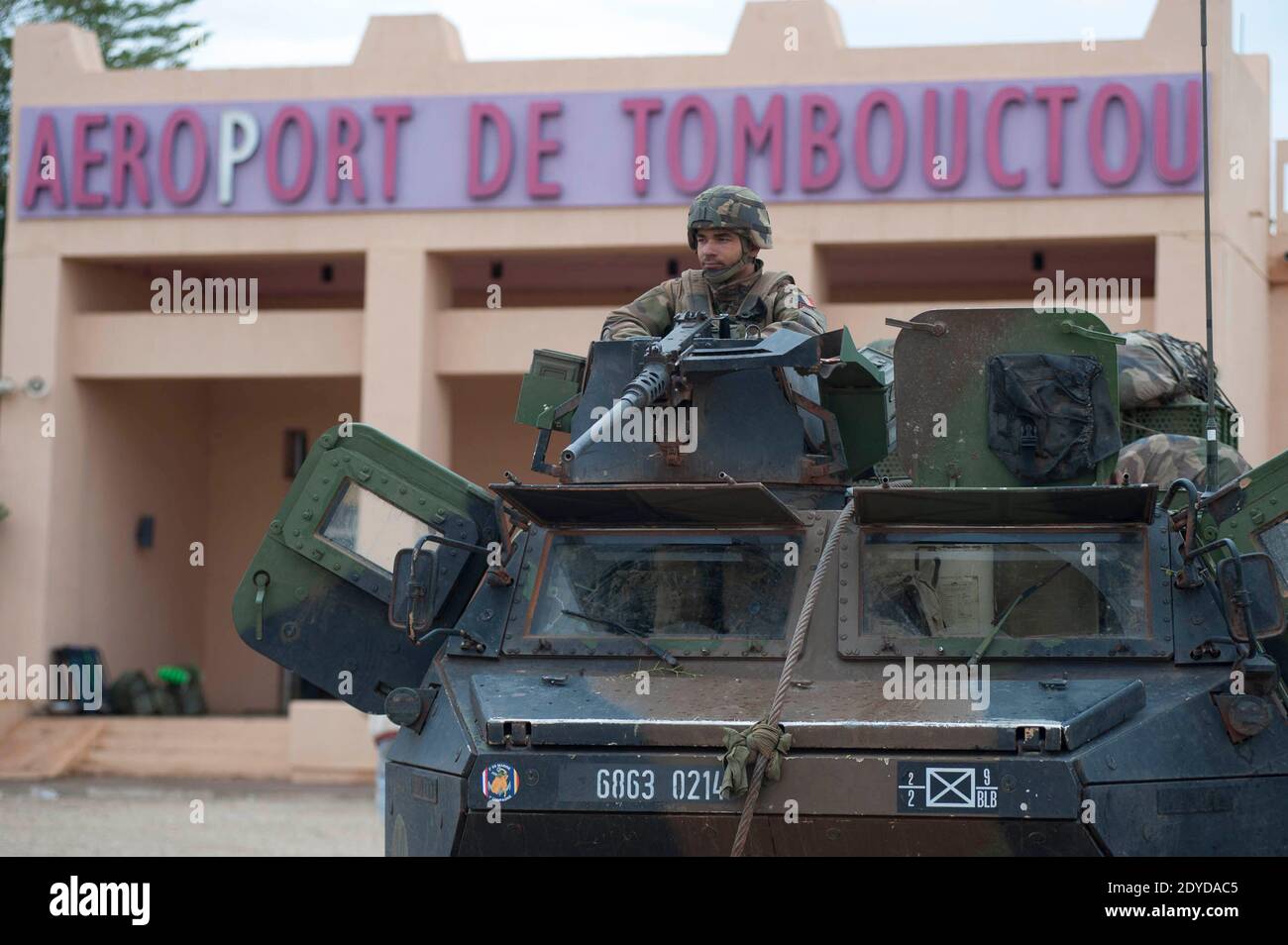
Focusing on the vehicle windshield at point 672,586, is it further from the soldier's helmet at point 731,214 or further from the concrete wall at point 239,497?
the concrete wall at point 239,497

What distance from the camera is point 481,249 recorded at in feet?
58.2

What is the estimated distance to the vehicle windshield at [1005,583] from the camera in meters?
6.31

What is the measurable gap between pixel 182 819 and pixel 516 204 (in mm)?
6040

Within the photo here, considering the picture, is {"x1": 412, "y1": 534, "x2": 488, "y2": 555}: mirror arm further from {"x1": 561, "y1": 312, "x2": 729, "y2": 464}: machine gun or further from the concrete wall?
the concrete wall

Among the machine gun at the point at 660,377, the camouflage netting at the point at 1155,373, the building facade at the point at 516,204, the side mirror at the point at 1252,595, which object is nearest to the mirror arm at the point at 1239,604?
the side mirror at the point at 1252,595

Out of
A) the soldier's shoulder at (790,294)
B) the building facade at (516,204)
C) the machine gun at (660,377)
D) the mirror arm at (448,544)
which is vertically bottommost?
the mirror arm at (448,544)

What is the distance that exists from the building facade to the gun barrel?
9210 mm

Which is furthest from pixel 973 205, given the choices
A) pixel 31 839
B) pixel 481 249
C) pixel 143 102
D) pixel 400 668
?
pixel 400 668

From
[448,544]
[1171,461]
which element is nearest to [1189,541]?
[1171,461]

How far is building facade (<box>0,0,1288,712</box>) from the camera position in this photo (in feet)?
53.7

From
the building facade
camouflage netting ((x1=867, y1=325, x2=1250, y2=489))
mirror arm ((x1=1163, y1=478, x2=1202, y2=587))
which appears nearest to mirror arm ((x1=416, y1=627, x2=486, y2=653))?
mirror arm ((x1=1163, y1=478, x2=1202, y2=587))

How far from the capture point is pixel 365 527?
7.83 m
